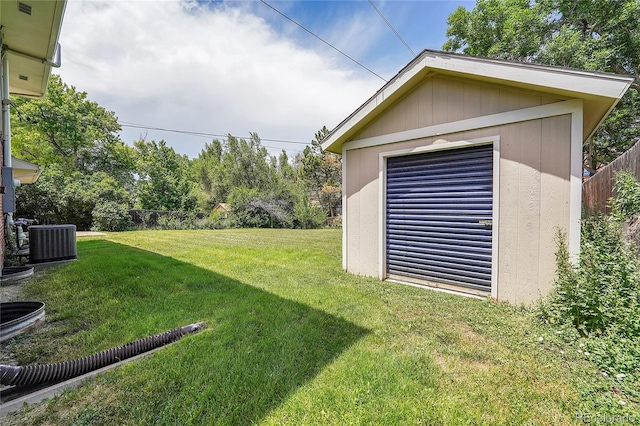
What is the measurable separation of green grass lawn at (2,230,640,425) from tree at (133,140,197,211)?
19.8 metres

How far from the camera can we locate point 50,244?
5059 mm

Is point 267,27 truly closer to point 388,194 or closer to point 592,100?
point 388,194

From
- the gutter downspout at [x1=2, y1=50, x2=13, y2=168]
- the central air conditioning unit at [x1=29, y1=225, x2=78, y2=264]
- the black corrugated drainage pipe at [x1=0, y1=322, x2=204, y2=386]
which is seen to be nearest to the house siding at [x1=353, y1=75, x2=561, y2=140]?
the black corrugated drainage pipe at [x1=0, y1=322, x2=204, y2=386]

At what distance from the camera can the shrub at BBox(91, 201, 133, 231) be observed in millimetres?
13039

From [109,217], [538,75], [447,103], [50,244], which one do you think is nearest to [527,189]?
[538,75]

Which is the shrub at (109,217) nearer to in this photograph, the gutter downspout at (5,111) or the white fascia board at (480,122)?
the gutter downspout at (5,111)

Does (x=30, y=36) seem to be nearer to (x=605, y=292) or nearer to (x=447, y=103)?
(x=447, y=103)

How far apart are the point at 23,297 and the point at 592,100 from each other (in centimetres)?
722

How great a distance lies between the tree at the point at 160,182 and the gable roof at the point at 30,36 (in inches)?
634

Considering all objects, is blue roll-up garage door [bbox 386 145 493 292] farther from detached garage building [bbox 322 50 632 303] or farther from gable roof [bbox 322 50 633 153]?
gable roof [bbox 322 50 633 153]

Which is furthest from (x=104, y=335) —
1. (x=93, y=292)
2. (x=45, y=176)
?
(x=45, y=176)

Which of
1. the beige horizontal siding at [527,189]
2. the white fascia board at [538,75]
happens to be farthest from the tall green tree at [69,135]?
the beige horizontal siding at [527,189]

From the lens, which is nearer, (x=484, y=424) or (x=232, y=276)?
(x=484, y=424)

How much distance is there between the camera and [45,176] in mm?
13133
